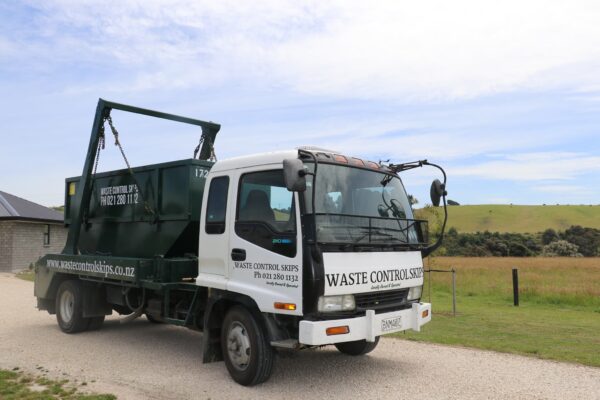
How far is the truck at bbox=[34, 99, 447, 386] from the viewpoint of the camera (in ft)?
18.4

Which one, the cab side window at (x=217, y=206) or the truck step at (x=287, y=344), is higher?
the cab side window at (x=217, y=206)

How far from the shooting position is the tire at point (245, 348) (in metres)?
5.97

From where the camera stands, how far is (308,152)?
5914 mm

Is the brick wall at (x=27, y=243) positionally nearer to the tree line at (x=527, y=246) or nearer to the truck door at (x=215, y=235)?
the truck door at (x=215, y=235)

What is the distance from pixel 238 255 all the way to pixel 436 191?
2656 mm

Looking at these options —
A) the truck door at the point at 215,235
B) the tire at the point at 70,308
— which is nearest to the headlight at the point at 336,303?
the truck door at the point at 215,235

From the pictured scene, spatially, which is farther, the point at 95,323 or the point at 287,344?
the point at 95,323

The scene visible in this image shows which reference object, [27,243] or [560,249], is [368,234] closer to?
[27,243]

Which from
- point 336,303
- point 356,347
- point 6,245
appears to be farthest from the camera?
point 6,245

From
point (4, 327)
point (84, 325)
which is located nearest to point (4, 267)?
point (4, 327)

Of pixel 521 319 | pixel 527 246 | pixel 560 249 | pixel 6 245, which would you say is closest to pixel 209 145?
pixel 521 319

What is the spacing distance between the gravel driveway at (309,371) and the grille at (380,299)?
943 mm

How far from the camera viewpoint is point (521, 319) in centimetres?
1237

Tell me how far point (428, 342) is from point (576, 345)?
235 centimetres
